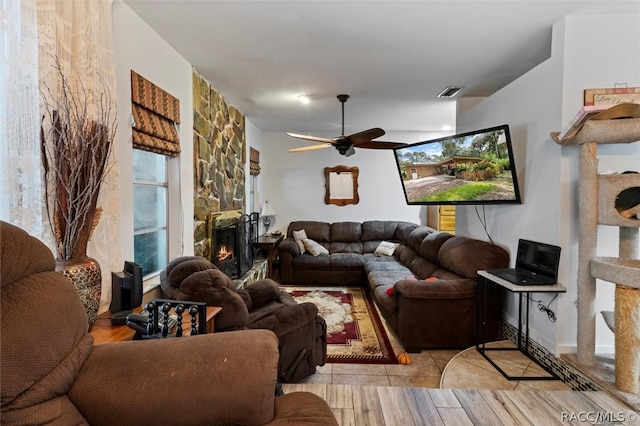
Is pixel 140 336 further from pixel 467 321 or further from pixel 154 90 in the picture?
pixel 467 321

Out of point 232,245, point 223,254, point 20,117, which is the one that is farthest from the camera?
point 232,245

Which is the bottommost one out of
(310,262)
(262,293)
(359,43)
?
(310,262)

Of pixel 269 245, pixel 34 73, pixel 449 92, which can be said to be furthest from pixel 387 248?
pixel 34 73

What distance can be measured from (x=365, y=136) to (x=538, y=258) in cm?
193

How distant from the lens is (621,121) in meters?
1.93

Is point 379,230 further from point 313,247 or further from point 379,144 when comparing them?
point 379,144

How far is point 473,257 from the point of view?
122 inches

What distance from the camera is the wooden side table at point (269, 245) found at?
5113 mm

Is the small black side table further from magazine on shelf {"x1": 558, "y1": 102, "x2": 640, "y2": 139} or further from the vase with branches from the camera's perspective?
the vase with branches

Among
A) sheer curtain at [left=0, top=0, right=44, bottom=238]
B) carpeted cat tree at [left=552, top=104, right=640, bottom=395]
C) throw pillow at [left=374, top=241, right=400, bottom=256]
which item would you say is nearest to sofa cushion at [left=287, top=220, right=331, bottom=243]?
throw pillow at [left=374, top=241, right=400, bottom=256]

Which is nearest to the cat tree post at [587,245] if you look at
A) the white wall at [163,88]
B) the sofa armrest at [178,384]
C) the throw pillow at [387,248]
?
the sofa armrest at [178,384]

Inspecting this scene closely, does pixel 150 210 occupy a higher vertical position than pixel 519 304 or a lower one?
higher

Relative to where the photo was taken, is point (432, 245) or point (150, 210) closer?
point (150, 210)

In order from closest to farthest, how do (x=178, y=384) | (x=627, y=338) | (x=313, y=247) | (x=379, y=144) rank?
(x=178, y=384) < (x=627, y=338) < (x=379, y=144) < (x=313, y=247)
